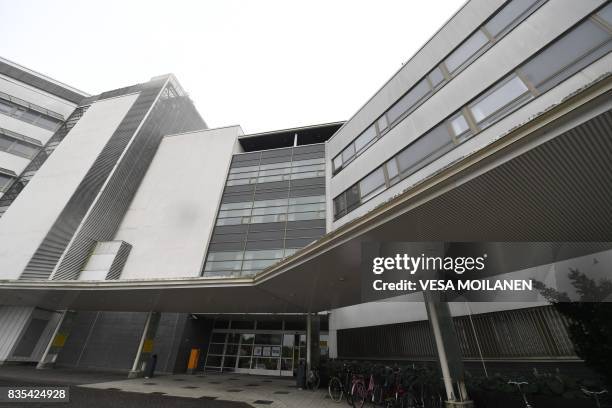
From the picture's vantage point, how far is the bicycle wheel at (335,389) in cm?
952

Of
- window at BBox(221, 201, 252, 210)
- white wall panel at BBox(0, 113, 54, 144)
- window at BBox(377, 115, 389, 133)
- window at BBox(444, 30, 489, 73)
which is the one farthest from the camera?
white wall panel at BBox(0, 113, 54, 144)

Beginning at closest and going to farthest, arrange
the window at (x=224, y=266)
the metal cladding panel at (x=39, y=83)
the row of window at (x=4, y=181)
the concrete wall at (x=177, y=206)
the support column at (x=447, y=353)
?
the support column at (x=447, y=353)
the window at (x=224, y=266)
the concrete wall at (x=177, y=206)
the row of window at (x=4, y=181)
the metal cladding panel at (x=39, y=83)

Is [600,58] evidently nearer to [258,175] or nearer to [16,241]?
[258,175]

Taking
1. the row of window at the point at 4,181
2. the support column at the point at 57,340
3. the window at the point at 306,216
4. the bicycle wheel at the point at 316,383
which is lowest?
the bicycle wheel at the point at 316,383

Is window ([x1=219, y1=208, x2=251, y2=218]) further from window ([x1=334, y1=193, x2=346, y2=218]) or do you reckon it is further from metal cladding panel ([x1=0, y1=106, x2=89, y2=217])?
metal cladding panel ([x1=0, y1=106, x2=89, y2=217])

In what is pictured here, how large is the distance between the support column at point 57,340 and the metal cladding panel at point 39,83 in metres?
27.6

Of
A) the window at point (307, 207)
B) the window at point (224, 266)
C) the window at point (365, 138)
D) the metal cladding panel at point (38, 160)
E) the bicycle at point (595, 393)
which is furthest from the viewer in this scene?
the metal cladding panel at point (38, 160)

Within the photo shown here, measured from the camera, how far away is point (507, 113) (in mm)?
9039

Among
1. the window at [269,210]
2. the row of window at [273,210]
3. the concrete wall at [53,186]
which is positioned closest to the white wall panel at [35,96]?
the concrete wall at [53,186]

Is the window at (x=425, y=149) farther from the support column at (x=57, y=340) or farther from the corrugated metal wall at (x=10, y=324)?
the corrugated metal wall at (x=10, y=324)

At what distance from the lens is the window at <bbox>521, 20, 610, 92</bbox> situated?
7520 mm

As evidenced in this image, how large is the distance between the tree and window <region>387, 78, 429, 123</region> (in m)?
10.1

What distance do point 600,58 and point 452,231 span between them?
670 centimetres

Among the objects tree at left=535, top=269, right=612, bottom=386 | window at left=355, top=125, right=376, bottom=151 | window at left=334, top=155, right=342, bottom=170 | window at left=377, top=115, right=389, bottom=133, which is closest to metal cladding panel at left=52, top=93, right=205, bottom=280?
window at left=334, top=155, right=342, bottom=170
